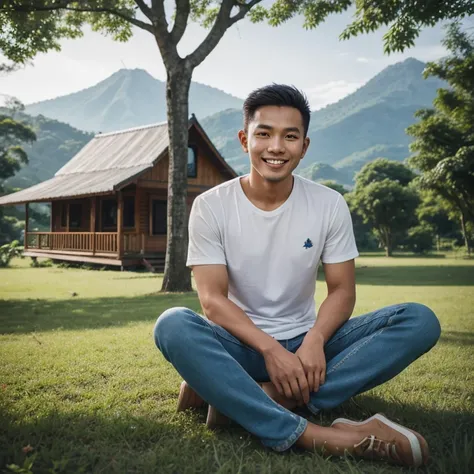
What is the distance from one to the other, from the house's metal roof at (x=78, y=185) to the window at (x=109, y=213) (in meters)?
1.41

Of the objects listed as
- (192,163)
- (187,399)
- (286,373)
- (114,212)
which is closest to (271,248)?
(286,373)

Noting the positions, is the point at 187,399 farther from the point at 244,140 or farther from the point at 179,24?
the point at 179,24

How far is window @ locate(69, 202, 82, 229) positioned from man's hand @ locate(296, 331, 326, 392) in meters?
23.9

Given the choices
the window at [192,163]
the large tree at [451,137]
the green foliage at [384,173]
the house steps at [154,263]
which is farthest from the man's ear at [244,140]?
the green foliage at [384,173]

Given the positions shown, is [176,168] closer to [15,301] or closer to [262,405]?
[15,301]

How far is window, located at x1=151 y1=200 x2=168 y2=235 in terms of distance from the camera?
21833mm

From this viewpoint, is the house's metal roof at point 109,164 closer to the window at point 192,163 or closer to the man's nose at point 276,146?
the window at point 192,163

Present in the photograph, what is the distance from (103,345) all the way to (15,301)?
4.89 metres

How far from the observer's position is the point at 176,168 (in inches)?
420

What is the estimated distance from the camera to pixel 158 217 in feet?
72.1

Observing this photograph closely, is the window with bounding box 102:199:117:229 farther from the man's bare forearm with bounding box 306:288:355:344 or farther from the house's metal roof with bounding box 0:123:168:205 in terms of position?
the man's bare forearm with bounding box 306:288:355:344

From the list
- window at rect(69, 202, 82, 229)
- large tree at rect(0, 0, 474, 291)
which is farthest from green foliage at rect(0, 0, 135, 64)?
window at rect(69, 202, 82, 229)

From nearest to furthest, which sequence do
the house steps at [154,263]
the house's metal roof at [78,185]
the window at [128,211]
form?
the house's metal roof at [78,185] → the house steps at [154,263] → the window at [128,211]

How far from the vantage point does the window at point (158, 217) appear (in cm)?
2183
